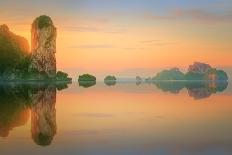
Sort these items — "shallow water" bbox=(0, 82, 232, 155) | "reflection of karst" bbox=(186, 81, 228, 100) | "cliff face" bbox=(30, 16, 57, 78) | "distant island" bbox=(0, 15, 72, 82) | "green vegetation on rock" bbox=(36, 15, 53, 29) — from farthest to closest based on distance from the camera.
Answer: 1. "green vegetation on rock" bbox=(36, 15, 53, 29)
2. "cliff face" bbox=(30, 16, 57, 78)
3. "distant island" bbox=(0, 15, 72, 82)
4. "reflection of karst" bbox=(186, 81, 228, 100)
5. "shallow water" bbox=(0, 82, 232, 155)

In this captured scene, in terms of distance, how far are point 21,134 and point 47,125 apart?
3876 mm

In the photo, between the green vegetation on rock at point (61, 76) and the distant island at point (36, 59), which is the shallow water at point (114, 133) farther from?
the green vegetation on rock at point (61, 76)

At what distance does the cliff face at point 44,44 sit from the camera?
183875mm

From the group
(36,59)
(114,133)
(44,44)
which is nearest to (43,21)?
(44,44)

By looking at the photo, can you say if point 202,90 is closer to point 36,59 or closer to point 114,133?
point 114,133

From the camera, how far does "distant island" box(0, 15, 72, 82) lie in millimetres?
179625

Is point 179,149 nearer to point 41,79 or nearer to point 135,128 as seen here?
point 135,128

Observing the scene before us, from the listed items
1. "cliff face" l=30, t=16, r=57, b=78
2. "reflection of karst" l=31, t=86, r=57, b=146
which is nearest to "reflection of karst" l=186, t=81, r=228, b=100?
"reflection of karst" l=31, t=86, r=57, b=146

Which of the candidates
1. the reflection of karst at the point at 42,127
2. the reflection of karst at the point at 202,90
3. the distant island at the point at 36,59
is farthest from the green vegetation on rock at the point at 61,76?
the reflection of karst at the point at 42,127

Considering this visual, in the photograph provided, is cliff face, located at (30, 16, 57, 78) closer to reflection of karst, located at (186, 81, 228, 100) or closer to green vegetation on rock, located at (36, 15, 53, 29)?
green vegetation on rock, located at (36, 15, 53, 29)

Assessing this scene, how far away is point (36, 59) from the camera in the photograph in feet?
607

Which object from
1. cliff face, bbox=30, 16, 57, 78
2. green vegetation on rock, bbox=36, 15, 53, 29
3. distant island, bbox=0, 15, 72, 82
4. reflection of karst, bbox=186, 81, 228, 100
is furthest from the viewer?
green vegetation on rock, bbox=36, 15, 53, 29

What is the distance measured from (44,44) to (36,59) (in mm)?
9191

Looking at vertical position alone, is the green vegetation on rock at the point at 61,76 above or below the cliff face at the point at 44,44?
below
